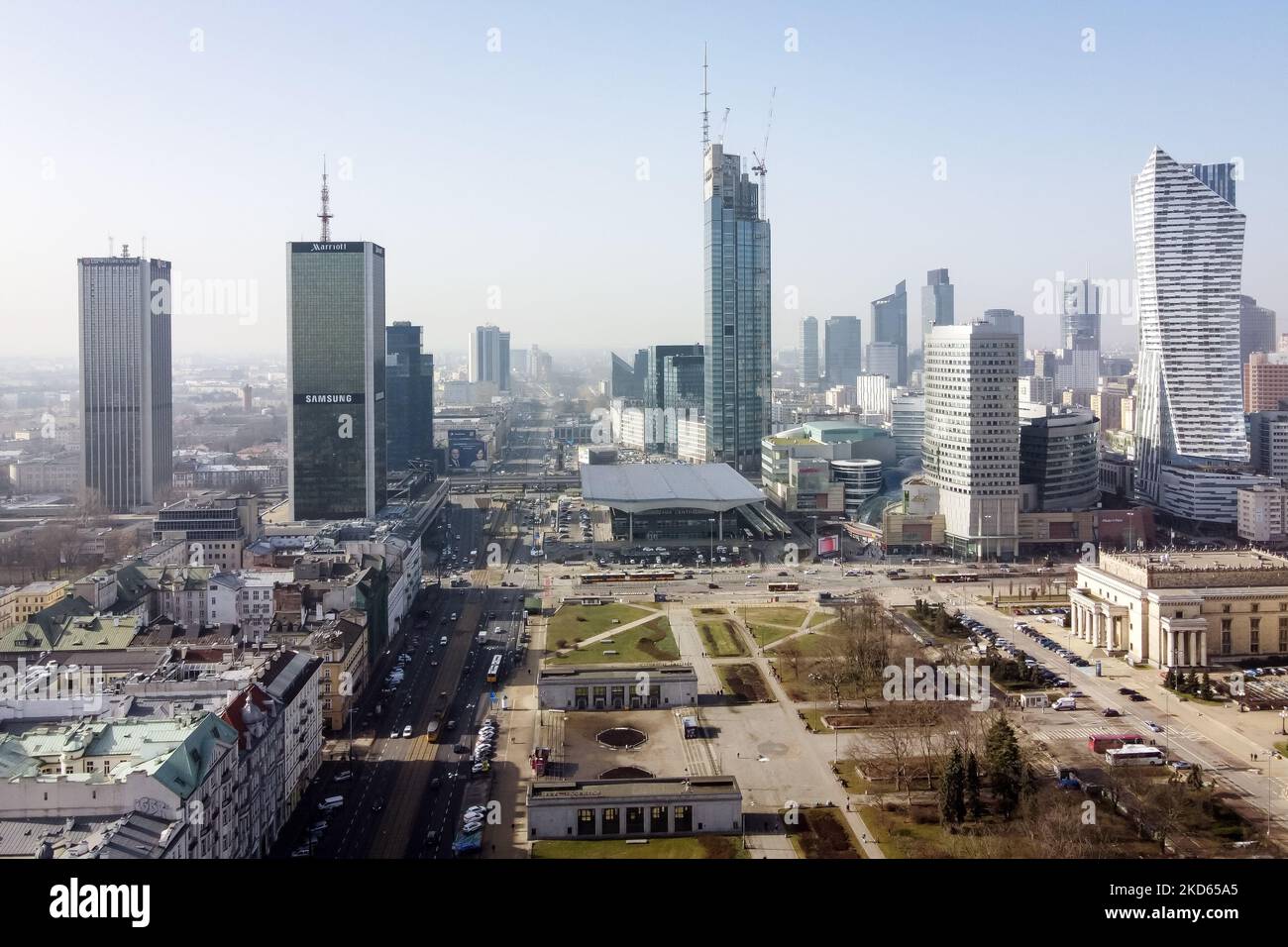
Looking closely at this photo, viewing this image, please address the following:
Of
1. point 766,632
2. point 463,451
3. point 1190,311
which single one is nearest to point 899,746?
point 766,632

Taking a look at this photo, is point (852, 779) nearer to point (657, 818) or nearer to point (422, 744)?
point (657, 818)

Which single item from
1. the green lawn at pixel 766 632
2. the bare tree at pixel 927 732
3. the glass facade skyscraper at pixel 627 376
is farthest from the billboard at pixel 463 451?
the bare tree at pixel 927 732

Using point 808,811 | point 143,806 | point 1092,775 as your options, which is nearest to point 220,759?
point 143,806

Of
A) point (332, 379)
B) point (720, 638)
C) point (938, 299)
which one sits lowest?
point (720, 638)

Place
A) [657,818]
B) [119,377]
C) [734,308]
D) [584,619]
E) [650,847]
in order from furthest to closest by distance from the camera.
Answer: [734,308] → [119,377] → [584,619] → [657,818] → [650,847]

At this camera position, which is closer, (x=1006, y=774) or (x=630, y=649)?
(x=1006, y=774)

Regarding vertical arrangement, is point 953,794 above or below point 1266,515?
below

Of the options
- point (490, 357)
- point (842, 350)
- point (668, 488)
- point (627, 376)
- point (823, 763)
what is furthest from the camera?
point (842, 350)
